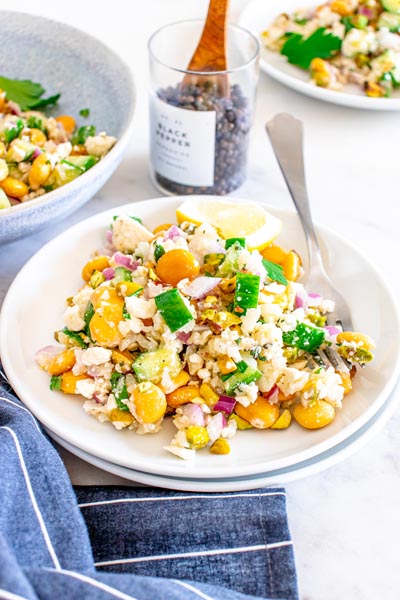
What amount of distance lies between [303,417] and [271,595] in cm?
30

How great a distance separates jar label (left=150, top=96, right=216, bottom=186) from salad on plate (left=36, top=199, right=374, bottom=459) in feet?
1.38

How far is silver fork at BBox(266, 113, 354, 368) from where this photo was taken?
59.5 inches

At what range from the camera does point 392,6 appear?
2307 millimetres

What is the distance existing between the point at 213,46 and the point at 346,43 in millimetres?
568

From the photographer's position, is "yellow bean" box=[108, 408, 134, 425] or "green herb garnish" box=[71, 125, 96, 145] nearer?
"yellow bean" box=[108, 408, 134, 425]

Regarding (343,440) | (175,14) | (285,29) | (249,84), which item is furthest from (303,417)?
(175,14)

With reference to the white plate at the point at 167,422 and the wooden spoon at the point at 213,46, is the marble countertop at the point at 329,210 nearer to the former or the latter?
the white plate at the point at 167,422

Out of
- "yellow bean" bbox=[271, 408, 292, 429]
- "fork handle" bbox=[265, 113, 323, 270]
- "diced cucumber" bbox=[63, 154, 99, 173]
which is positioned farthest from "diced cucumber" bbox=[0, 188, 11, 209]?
→ "yellow bean" bbox=[271, 408, 292, 429]

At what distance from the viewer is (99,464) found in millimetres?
1253

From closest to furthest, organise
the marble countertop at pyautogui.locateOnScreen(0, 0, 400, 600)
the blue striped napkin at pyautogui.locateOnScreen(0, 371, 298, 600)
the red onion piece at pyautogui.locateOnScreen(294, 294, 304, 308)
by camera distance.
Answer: the blue striped napkin at pyautogui.locateOnScreen(0, 371, 298, 600) < the marble countertop at pyautogui.locateOnScreen(0, 0, 400, 600) < the red onion piece at pyautogui.locateOnScreen(294, 294, 304, 308)

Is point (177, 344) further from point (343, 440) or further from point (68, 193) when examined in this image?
point (68, 193)

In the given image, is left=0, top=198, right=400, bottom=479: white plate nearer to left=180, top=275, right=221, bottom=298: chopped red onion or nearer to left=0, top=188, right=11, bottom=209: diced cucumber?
left=0, top=188, right=11, bottom=209: diced cucumber

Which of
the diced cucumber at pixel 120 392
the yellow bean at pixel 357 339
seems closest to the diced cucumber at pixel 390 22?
the yellow bean at pixel 357 339

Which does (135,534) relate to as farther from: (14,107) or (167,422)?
(14,107)
